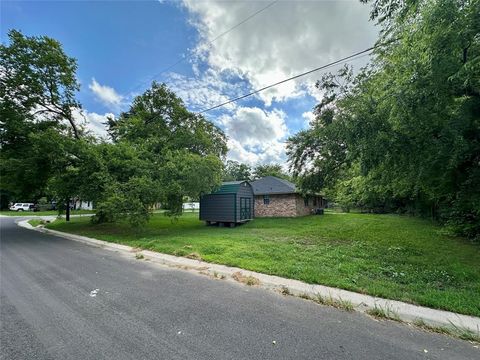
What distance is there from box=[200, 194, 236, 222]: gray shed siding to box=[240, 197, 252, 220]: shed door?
0.88 metres

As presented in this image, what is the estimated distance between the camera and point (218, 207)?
16125 millimetres

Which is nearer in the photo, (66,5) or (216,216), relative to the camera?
(66,5)

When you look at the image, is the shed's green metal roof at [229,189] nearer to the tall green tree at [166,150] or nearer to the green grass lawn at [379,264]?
the tall green tree at [166,150]

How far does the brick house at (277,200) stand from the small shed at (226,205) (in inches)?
171

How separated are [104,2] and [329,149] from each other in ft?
38.3

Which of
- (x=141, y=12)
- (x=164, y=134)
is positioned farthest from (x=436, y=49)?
(x=164, y=134)

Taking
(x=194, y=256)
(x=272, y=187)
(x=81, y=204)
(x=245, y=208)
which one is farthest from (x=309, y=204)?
(x=81, y=204)

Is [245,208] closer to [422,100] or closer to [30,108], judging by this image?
[422,100]

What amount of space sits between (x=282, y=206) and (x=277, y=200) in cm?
66

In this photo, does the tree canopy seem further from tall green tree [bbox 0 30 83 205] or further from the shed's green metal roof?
the shed's green metal roof

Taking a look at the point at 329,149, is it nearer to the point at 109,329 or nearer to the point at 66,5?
the point at 109,329

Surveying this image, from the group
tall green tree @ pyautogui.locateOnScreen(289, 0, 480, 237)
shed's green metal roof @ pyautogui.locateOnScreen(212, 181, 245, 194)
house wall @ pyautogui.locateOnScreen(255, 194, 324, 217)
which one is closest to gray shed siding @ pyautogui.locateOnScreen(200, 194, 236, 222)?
shed's green metal roof @ pyautogui.locateOnScreen(212, 181, 245, 194)

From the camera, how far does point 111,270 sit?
607 cm

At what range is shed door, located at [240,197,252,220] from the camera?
16.4 metres
